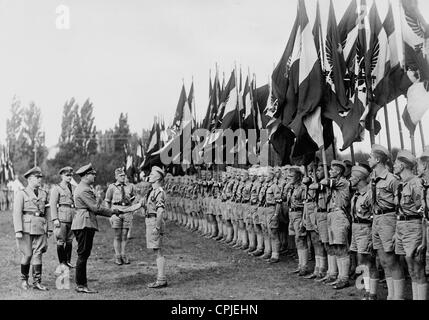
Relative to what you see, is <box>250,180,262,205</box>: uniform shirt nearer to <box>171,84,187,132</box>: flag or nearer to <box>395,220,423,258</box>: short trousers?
<box>395,220,423,258</box>: short trousers

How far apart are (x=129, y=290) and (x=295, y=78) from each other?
5.32m

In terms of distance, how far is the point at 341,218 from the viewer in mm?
8383

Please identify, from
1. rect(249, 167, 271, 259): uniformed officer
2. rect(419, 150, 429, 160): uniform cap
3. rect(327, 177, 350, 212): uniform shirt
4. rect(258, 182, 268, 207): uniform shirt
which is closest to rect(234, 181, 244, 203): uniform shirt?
rect(249, 167, 271, 259): uniformed officer

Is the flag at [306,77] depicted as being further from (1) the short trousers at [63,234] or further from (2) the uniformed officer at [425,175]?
(1) the short trousers at [63,234]

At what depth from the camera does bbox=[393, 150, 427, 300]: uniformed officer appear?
6.18m

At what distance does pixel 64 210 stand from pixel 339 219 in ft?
18.7

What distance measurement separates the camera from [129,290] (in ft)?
27.8

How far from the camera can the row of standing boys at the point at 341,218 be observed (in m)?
6.32

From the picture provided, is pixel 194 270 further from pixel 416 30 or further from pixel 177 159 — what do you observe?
pixel 177 159

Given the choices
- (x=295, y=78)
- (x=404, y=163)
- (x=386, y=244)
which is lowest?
(x=386, y=244)

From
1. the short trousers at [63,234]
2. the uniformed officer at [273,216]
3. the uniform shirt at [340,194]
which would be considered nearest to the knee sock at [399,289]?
the uniform shirt at [340,194]

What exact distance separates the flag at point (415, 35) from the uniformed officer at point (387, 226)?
2.19 metres

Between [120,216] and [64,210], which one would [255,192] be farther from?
[64,210]
